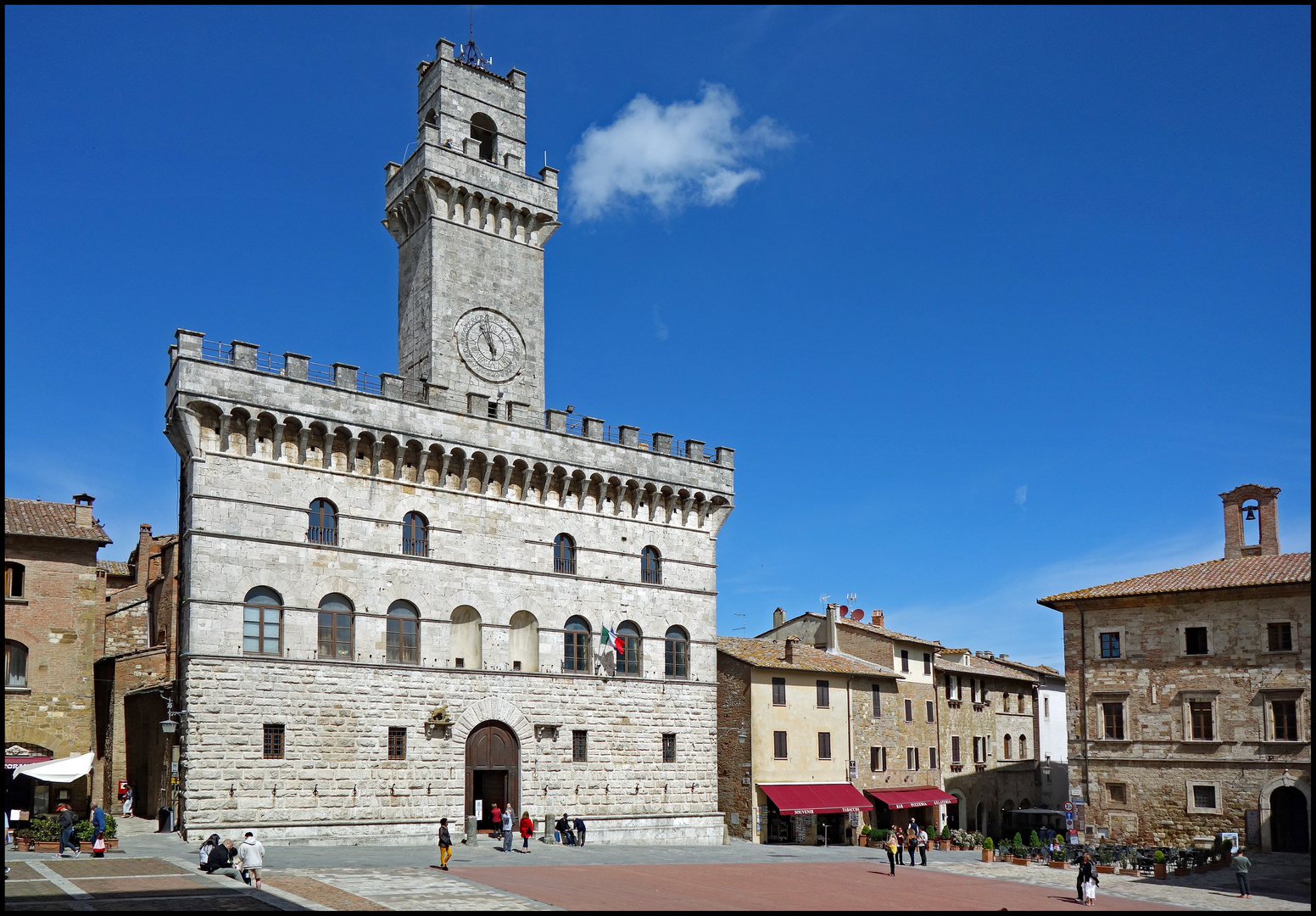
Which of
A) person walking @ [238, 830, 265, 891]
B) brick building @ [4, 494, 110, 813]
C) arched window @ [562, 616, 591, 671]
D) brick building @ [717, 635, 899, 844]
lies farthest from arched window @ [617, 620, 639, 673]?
person walking @ [238, 830, 265, 891]

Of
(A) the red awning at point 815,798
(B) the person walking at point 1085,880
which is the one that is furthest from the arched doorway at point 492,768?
(B) the person walking at point 1085,880

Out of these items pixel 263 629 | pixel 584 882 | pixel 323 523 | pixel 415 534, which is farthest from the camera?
pixel 415 534

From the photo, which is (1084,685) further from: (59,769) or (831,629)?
(59,769)

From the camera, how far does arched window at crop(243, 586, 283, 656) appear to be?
32281mm

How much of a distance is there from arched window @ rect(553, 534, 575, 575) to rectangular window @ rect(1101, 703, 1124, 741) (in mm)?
20670

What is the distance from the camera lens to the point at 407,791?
1340 inches

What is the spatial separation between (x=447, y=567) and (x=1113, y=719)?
25220mm

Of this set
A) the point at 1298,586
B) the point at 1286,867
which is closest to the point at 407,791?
the point at 1286,867

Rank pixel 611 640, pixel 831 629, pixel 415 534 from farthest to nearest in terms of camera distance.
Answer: pixel 831 629 < pixel 611 640 < pixel 415 534

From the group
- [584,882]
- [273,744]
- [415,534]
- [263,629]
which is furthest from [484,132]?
[584,882]

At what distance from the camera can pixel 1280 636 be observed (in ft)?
126

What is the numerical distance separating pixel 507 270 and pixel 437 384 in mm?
5702

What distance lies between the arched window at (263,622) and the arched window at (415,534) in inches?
176

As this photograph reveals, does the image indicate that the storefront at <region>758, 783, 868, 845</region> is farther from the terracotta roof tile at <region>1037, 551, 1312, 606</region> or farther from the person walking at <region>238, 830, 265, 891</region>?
the person walking at <region>238, 830, 265, 891</region>
